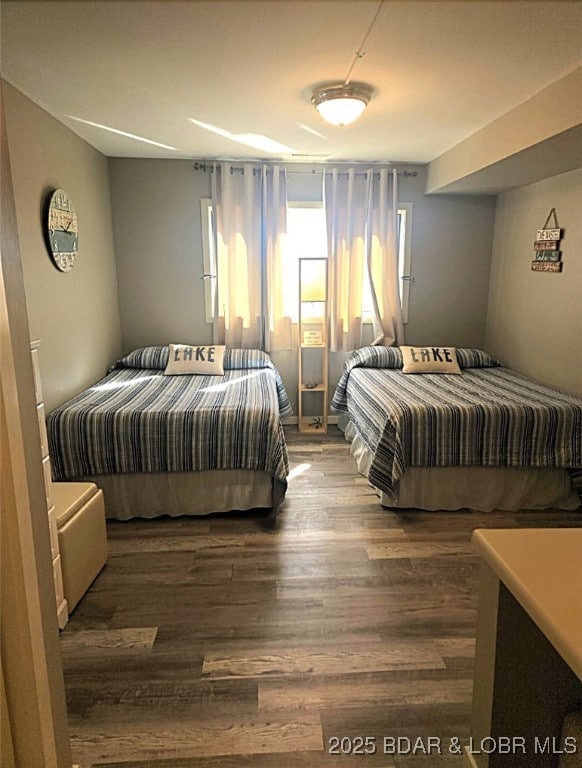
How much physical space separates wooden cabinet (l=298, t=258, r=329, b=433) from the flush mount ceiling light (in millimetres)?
1771

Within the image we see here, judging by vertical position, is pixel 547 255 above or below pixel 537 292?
above

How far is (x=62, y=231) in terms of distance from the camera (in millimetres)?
3184

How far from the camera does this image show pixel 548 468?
313 cm

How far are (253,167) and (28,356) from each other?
3.75m

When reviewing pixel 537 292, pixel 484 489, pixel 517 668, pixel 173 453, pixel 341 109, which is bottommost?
pixel 484 489

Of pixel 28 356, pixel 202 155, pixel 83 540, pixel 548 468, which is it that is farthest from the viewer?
pixel 202 155

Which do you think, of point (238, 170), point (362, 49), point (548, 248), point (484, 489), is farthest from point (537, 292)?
point (238, 170)

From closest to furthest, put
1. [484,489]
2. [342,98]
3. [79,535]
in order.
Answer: [79,535]
[342,98]
[484,489]

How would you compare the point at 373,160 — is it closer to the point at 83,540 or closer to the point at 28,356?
the point at 83,540

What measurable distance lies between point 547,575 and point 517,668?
1.11 feet

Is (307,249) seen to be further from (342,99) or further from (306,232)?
(342,99)

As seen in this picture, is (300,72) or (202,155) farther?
(202,155)

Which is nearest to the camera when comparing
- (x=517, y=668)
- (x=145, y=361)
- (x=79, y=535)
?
(x=517, y=668)

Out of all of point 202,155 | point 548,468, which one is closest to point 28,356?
point 548,468
